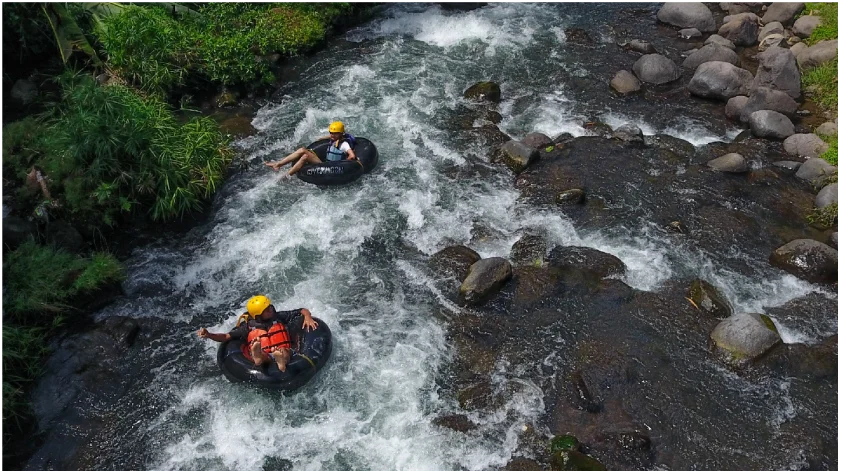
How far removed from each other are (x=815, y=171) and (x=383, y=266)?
8620mm

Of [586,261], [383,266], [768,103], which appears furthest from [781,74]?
[383,266]

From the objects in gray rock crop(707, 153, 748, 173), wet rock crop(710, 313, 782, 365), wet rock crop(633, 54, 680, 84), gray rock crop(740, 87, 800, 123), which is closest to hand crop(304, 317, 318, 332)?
wet rock crop(710, 313, 782, 365)

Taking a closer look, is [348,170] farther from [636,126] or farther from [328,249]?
[636,126]

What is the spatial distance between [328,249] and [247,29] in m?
7.78

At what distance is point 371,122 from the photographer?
14.0m

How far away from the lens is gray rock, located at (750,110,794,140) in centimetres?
1298

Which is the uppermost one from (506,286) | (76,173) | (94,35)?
(94,35)

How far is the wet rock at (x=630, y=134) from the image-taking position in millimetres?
13062

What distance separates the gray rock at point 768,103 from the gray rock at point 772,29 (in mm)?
3710

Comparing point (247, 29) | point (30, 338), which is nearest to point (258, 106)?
point (247, 29)

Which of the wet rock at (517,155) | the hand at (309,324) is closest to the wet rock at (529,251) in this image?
the wet rock at (517,155)

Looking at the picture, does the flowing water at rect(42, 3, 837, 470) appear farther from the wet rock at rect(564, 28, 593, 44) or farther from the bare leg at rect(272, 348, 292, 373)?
the bare leg at rect(272, 348, 292, 373)

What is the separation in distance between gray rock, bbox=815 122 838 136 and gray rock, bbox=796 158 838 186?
102 cm

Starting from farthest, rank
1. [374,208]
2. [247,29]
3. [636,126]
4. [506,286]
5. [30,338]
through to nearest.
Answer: [247,29] → [636,126] → [374,208] → [506,286] → [30,338]
